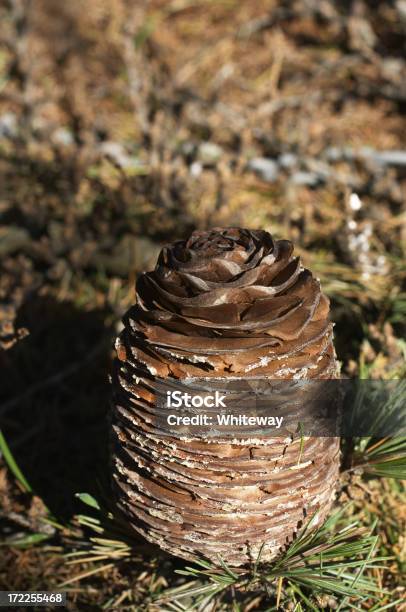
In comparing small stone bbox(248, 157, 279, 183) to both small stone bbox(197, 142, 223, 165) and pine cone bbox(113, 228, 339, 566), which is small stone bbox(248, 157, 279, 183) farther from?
pine cone bbox(113, 228, 339, 566)

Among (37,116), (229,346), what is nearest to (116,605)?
(229,346)

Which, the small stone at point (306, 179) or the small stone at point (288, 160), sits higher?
the small stone at point (288, 160)

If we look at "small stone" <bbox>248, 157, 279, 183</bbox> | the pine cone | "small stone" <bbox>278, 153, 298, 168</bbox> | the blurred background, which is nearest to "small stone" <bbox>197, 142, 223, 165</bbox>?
the blurred background

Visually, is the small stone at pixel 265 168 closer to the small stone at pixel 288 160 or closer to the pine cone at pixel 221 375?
the small stone at pixel 288 160

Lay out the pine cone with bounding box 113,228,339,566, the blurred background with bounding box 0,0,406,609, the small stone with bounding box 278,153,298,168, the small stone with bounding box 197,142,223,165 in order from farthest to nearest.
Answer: the small stone with bounding box 197,142,223,165 < the small stone with bounding box 278,153,298,168 < the blurred background with bounding box 0,0,406,609 < the pine cone with bounding box 113,228,339,566

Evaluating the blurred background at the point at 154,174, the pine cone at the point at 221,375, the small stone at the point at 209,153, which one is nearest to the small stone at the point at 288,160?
the blurred background at the point at 154,174
